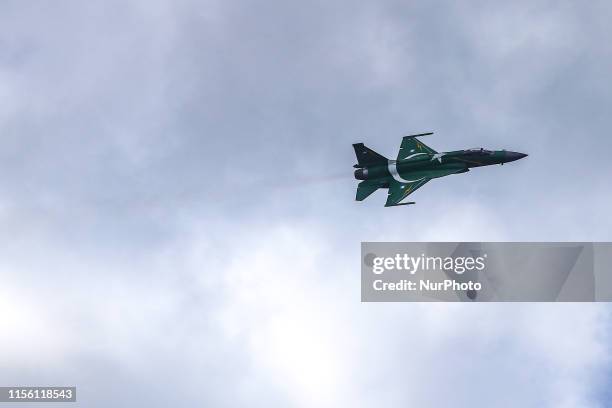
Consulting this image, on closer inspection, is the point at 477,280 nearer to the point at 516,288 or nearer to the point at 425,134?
the point at 516,288

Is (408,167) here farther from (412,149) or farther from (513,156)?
(513,156)

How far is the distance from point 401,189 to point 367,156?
812 centimetres

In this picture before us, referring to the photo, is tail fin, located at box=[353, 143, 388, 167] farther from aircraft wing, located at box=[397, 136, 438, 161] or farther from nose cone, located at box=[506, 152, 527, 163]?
nose cone, located at box=[506, 152, 527, 163]

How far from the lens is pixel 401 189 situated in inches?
5344

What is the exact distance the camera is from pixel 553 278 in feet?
403

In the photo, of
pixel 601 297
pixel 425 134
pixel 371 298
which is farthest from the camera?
pixel 425 134

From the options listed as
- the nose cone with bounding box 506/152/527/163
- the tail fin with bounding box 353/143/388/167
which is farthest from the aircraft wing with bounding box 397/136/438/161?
the nose cone with bounding box 506/152/527/163

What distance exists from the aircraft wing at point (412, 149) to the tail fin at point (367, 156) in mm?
3468

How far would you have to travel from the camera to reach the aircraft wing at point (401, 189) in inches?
5295

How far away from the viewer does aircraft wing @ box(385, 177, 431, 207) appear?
134 m

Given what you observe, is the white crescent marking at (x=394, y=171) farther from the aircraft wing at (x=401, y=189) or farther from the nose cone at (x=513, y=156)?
the nose cone at (x=513, y=156)

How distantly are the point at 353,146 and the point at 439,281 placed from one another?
31418 mm

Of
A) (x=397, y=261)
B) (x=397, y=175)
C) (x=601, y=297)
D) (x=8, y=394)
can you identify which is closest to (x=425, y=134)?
(x=397, y=175)

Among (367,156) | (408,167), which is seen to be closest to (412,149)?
(408,167)
